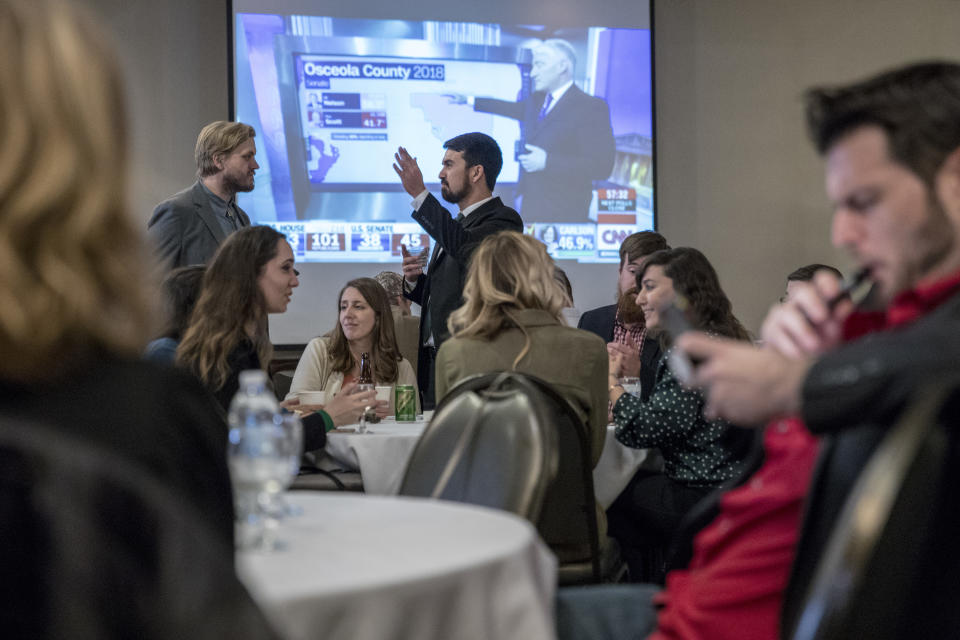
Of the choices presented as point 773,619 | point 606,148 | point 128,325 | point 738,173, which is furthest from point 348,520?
point 738,173

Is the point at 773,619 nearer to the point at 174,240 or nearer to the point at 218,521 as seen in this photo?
the point at 218,521

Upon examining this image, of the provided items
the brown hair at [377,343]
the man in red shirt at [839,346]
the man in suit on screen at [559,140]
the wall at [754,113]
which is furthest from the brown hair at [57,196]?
the wall at [754,113]

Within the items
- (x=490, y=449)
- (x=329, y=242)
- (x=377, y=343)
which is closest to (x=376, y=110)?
(x=329, y=242)

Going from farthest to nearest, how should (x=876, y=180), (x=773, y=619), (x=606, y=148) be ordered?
(x=606, y=148)
(x=773, y=619)
(x=876, y=180)

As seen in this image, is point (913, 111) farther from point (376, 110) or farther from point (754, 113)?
point (754, 113)

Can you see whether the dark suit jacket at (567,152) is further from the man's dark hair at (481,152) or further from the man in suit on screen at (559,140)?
the man's dark hair at (481,152)

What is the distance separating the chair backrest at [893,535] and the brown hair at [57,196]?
607 millimetres

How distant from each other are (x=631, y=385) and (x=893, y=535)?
294cm

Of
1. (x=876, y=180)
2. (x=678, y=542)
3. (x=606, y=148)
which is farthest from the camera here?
(x=606, y=148)

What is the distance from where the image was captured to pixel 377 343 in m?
4.23

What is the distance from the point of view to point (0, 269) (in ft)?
2.26

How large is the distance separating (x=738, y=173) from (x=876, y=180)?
626 centimetres

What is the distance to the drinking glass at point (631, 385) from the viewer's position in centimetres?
369

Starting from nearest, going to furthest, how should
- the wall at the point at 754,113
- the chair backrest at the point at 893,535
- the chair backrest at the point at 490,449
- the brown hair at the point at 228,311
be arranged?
the chair backrest at the point at 893,535 < the chair backrest at the point at 490,449 < the brown hair at the point at 228,311 < the wall at the point at 754,113
